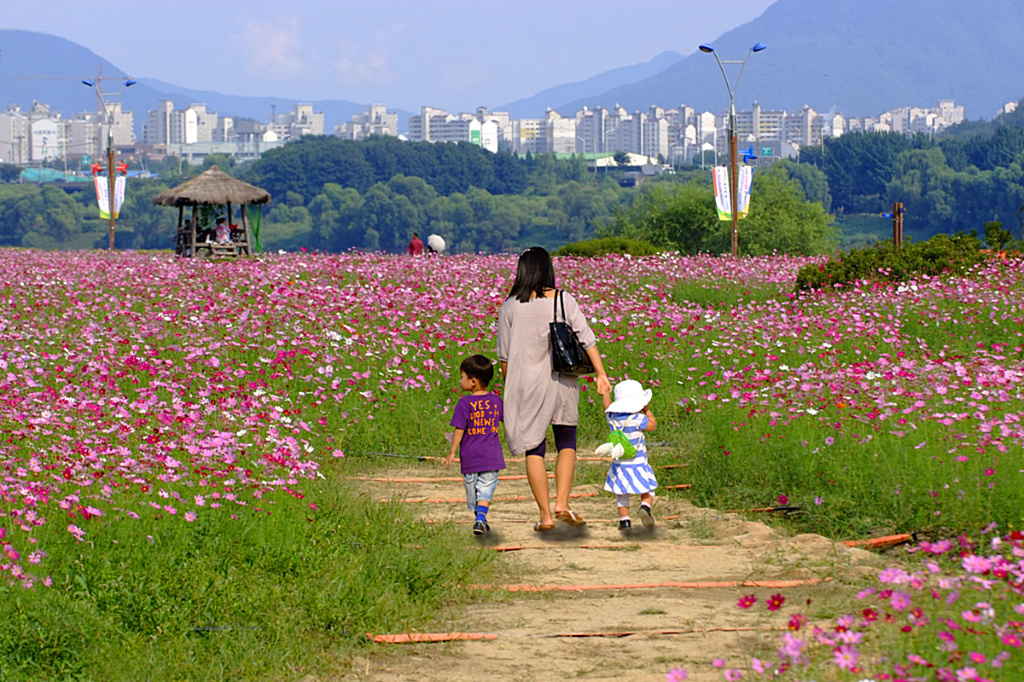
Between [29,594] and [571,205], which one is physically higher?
[571,205]

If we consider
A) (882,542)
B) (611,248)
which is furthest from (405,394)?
(611,248)

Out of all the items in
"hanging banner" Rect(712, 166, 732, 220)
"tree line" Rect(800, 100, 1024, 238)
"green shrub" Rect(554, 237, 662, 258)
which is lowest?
"green shrub" Rect(554, 237, 662, 258)

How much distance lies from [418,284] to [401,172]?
566 ft

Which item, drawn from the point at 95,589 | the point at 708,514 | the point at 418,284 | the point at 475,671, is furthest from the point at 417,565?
the point at 418,284

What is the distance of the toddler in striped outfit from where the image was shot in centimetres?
682

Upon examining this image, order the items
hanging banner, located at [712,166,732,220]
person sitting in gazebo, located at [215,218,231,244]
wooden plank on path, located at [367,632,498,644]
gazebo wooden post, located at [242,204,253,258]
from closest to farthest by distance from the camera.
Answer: wooden plank on path, located at [367,632,498,644] → person sitting in gazebo, located at [215,218,231,244] → gazebo wooden post, located at [242,204,253,258] → hanging banner, located at [712,166,732,220]

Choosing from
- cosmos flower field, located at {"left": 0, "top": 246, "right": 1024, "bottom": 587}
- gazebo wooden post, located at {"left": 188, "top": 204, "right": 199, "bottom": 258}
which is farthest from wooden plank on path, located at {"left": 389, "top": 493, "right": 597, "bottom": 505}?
gazebo wooden post, located at {"left": 188, "top": 204, "right": 199, "bottom": 258}

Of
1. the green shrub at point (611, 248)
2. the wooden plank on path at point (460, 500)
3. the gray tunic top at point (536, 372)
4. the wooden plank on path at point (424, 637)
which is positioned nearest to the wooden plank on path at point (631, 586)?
the wooden plank on path at point (424, 637)

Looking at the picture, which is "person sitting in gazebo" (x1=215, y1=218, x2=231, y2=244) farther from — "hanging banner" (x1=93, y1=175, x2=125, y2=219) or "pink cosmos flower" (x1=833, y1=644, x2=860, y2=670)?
"pink cosmos flower" (x1=833, y1=644, x2=860, y2=670)

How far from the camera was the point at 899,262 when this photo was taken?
1783 centimetres

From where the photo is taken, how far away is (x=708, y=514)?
748 centimetres

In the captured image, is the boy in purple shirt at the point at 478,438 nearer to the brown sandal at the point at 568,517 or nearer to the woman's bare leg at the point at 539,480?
the woman's bare leg at the point at 539,480

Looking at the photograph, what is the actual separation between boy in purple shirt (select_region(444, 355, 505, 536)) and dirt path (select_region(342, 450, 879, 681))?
0.80 feet

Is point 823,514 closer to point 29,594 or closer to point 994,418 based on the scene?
point 994,418
